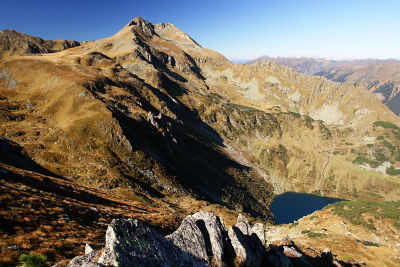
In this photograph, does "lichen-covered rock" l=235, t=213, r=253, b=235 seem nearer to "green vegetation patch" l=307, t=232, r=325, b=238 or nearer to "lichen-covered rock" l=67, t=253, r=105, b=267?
"lichen-covered rock" l=67, t=253, r=105, b=267

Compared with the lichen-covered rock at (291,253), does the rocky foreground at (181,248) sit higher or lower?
higher

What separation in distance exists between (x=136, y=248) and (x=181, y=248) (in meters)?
5.00

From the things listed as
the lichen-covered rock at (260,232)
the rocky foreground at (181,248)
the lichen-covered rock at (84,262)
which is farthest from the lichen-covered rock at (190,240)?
the lichen-covered rock at (260,232)

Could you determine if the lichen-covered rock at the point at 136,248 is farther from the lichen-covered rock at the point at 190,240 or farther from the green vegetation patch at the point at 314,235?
the green vegetation patch at the point at 314,235

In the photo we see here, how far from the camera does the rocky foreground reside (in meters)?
11.6

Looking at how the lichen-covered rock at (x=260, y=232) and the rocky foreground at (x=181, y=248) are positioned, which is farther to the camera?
the lichen-covered rock at (x=260, y=232)

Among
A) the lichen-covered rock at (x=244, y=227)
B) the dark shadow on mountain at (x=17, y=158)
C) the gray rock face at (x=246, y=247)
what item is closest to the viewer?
the gray rock face at (x=246, y=247)

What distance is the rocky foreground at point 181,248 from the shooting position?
11.6 m

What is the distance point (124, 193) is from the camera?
180 ft

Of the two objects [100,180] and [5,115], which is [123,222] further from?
[5,115]

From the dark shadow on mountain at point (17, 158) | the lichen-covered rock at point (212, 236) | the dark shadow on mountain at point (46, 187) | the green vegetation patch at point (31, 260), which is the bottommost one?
the lichen-covered rock at point (212, 236)

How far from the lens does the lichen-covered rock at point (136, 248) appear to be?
11180 mm

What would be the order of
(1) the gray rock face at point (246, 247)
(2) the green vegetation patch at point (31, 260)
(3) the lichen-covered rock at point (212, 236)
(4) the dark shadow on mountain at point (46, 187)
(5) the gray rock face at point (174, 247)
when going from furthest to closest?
1. (4) the dark shadow on mountain at point (46, 187)
2. (1) the gray rock face at point (246, 247)
3. (3) the lichen-covered rock at point (212, 236)
4. (2) the green vegetation patch at point (31, 260)
5. (5) the gray rock face at point (174, 247)

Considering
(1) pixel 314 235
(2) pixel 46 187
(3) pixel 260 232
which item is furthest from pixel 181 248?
(1) pixel 314 235
